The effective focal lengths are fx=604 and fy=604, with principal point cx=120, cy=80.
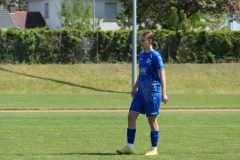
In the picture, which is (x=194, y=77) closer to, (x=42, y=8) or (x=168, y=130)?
(x=168, y=130)

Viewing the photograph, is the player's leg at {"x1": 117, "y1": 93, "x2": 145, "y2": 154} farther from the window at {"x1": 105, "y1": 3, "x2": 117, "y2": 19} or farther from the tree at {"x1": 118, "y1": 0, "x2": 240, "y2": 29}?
the window at {"x1": 105, "y1": 3, "x2": 117, "y2": 19}

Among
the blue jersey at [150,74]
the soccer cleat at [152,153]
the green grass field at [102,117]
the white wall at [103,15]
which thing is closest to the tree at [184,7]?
the green grass field at [102,117]

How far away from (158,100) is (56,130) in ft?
14.5

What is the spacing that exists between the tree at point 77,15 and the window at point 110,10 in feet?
23.4

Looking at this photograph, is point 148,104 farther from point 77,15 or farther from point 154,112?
point 77,15

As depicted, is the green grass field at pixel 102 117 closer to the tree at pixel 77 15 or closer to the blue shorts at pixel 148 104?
the blue shorts at pixel 148 104

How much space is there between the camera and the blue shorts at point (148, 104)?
994cm

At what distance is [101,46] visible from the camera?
39.3m

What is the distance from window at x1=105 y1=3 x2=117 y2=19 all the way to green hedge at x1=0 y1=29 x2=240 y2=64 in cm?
1795

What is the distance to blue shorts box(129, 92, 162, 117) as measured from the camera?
391 inches

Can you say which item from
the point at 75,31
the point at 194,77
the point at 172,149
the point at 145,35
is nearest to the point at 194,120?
the point at 172,149

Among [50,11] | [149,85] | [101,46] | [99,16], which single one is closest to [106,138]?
[149,85]

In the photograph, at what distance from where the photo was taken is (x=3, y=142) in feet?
37.8

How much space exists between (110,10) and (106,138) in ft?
150
